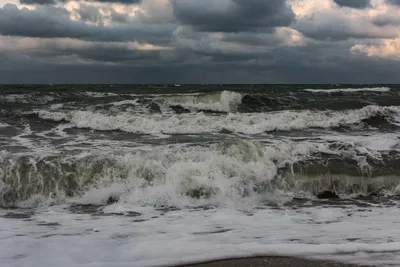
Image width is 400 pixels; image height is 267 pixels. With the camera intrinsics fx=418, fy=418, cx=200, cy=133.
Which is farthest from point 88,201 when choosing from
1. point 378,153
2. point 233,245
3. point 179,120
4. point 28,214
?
point 179,120

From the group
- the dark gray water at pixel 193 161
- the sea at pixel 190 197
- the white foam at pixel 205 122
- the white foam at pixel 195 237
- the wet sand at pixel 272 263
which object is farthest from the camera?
the white foam at pixel 205 122

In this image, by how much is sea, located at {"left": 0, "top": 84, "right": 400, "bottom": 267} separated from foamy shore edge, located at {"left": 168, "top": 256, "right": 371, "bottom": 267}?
11 centimetres

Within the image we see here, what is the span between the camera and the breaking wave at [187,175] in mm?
7344

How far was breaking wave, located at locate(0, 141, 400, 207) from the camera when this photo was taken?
7344 millimetres

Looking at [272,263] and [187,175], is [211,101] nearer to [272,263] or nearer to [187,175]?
[187,175]

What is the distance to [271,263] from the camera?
3.88 meters

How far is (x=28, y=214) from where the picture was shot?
636 cm

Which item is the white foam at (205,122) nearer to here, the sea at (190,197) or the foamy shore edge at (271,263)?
the sea at (190,197)

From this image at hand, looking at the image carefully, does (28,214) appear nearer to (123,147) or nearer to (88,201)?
(88,201)

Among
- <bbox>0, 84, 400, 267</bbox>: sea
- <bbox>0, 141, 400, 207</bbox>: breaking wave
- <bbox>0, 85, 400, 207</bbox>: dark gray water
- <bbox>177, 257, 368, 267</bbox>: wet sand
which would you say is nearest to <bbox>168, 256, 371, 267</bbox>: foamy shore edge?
<bbox>177, 257, 368, 267</bbox>: wet sand

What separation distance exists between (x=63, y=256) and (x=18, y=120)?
12986 mm

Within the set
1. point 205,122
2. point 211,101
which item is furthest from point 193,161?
point 211,101

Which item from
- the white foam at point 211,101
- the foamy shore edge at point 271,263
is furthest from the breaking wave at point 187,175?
the white foam at point 211,101

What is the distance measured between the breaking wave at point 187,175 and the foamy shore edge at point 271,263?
300 cm
